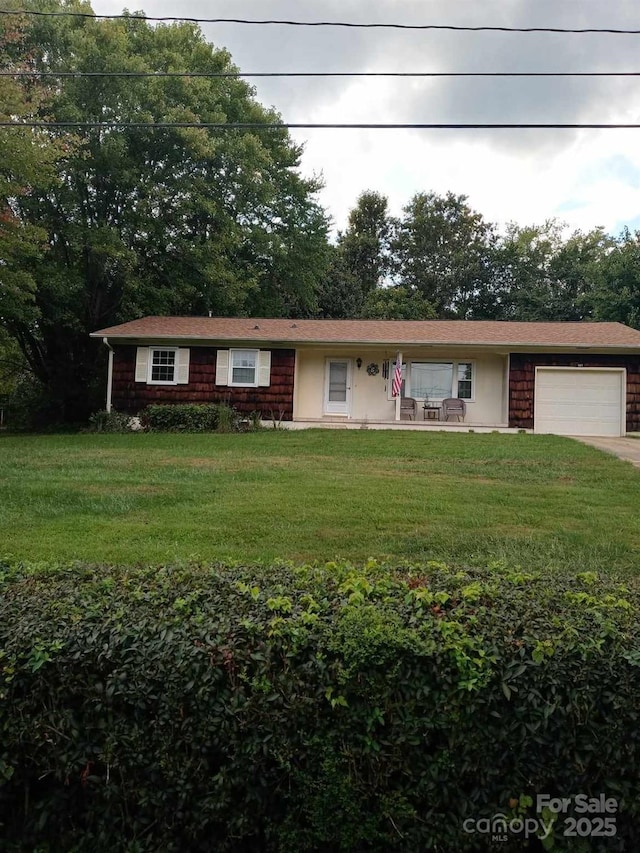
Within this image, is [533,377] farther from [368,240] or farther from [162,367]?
[368,240]

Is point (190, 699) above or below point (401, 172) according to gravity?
below

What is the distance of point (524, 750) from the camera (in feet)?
A: 5.84

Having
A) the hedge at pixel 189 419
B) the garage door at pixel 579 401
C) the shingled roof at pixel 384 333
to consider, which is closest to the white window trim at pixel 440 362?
the shingled roof at pixel 384 333

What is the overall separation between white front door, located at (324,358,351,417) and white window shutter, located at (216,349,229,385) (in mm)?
3089

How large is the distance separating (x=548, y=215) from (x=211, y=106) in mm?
23979

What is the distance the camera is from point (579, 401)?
16375mm

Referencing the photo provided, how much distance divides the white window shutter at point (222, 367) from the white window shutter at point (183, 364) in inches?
36.9

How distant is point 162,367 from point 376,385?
6.60 meters

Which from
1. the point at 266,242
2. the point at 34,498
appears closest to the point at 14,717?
the point at 34,498

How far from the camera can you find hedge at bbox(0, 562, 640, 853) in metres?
1.79

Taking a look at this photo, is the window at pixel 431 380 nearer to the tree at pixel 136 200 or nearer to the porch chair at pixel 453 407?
the porch chair at pixel 453 407

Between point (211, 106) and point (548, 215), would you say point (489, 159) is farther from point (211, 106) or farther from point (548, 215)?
point (548, 215)

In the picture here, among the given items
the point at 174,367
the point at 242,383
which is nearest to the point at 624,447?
the point at 242,383

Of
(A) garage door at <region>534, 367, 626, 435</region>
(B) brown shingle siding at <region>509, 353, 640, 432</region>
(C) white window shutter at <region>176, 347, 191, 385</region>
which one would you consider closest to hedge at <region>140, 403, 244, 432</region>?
(C) white window shutter at <region>176, 347, 191, 385</region>
